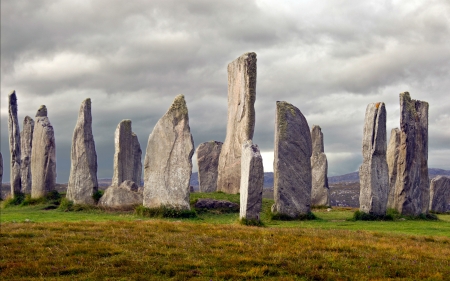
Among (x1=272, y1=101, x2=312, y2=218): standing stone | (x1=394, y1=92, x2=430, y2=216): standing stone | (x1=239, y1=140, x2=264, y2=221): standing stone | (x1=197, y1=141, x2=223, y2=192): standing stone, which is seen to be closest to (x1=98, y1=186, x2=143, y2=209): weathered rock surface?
(x1=272, y1=101, x2=312, y2=218): standing stone

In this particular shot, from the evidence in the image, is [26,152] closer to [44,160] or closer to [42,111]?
[42,111]

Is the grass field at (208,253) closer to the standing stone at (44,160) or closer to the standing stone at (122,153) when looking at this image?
the standing stone at (44,160)

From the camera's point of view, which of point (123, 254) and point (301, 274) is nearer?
point (301, 274)

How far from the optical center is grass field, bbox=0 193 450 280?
12.6m

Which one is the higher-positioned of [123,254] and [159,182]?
[159,182]

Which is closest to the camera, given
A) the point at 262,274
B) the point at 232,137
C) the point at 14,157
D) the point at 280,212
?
the point at 262,274

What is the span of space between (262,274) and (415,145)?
18393mm

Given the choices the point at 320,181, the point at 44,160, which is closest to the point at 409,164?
the point at 320,181

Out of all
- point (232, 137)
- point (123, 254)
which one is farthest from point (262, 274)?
point (232, 137)

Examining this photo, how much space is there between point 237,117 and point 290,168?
10082 millimetres

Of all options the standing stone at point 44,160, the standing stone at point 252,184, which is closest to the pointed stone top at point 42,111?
the standing stone at point 44,160

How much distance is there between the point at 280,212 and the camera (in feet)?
79.2

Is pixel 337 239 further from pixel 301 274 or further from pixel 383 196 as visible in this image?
pixel 383 196

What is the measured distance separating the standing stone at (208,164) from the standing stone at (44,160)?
13212 millimetres
